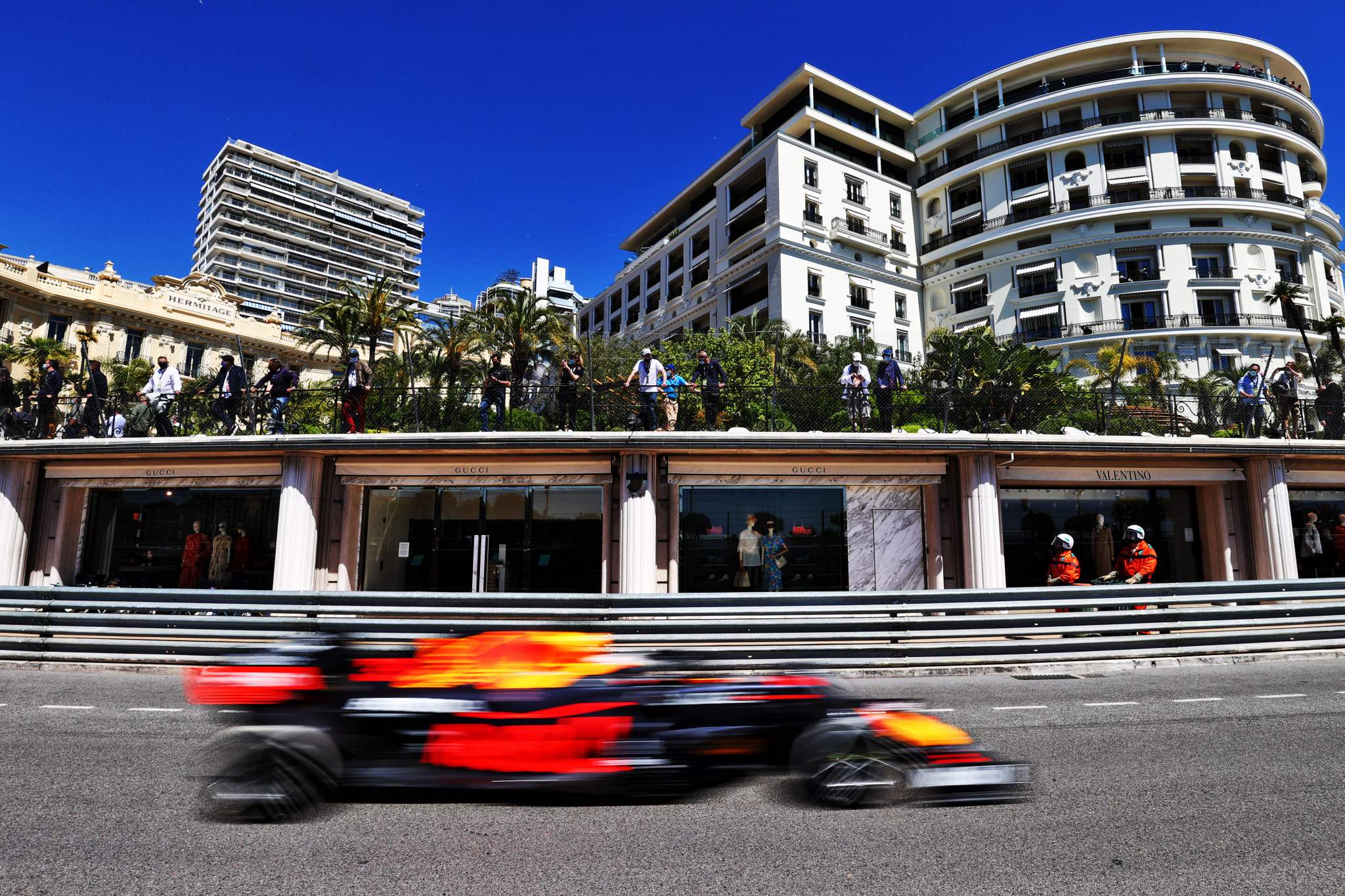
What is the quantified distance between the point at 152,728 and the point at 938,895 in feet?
21.3

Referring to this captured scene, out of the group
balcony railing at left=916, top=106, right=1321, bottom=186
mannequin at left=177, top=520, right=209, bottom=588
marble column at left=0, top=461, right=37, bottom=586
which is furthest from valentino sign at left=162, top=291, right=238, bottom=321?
balcony railing at left=916, top=106, right=1321, bottom=186

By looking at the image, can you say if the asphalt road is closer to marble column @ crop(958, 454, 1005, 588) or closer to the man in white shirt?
marble column @ crop(958, 454, 1005, 588)

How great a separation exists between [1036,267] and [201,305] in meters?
64.4

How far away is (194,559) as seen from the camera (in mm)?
14508

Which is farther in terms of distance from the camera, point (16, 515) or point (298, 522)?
point (16, 515)

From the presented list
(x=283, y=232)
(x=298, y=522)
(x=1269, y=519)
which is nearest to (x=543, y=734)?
(x=298, y=522)

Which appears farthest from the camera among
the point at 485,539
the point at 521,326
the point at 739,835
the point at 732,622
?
the point at 521,326

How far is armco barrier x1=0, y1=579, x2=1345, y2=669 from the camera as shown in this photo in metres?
8.82

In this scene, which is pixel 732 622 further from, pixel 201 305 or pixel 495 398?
pixel 201 305

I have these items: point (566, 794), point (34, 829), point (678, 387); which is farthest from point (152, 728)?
point (678, 387)

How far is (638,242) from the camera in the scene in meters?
79.5

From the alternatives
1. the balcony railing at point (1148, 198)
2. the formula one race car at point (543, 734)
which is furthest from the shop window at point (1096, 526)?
the balcony railing at point (1148, 198)

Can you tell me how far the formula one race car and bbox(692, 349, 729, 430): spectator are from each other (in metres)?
9.19

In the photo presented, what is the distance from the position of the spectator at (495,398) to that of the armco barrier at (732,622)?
4.56 meters
